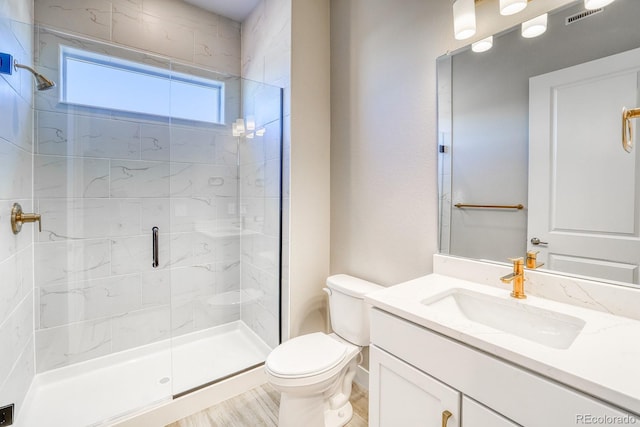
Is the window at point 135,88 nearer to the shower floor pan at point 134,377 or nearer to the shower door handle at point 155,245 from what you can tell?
the shower door handle at point 155,245

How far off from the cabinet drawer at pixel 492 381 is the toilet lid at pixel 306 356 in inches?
19.6

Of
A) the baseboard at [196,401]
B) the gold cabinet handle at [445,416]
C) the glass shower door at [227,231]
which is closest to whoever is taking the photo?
the gold cabinet handle at [445,416]

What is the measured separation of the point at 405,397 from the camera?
100 centimetres

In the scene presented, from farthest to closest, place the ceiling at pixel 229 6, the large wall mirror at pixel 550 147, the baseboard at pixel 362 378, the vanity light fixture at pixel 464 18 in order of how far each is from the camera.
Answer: the ceiling at pixel 229 6
the baseboard at pixel 362 378
the vanity light fixture at pixel 464 18
the large wall mirror at pixel 550 147

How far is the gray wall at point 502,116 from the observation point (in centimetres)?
103

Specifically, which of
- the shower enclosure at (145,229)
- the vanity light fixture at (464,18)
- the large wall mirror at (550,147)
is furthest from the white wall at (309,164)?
the vanity light fixture at (464,18)

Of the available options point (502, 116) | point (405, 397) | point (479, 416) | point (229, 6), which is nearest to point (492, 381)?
point (479, 416)

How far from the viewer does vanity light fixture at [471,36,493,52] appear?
1.27 meters

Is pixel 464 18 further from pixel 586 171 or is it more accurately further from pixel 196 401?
pixel 196 401

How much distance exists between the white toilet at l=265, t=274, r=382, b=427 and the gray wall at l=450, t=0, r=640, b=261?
0.65 meters

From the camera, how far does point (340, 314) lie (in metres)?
1.72

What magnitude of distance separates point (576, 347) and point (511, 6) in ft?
3.98

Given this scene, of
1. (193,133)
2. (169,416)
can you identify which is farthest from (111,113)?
(169,416)

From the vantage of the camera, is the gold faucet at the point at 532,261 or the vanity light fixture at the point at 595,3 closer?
the vanity light fixture at the point at 595,3
